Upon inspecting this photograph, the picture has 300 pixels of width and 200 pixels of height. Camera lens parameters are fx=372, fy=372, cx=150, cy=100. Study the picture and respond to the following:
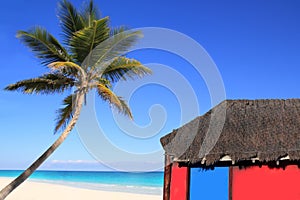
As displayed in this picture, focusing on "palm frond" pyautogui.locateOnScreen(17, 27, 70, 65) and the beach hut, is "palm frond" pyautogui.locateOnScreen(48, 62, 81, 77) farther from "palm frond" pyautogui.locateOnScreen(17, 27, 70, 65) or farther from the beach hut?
the beach hut

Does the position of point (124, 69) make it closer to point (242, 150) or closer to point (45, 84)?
point (45, 84)

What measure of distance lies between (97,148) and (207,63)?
3.64 m

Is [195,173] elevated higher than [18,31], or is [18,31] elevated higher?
[18,31]

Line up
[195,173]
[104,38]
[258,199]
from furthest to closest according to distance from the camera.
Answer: [104,38]
[195,173]
[258,199]

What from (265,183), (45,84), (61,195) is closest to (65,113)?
(45,84)

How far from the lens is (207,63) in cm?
970

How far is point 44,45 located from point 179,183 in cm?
470

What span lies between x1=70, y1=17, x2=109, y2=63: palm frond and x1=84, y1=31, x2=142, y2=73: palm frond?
0.46ft

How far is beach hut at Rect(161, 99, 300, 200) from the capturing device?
7559 mm

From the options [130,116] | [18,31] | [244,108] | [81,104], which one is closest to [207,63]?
[244,108]

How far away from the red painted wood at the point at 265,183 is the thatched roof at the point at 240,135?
25cm

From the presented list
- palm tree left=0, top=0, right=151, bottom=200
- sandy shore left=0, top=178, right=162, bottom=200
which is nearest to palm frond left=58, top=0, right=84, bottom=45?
palm tree left=0, top=0, right=151, bottom=200

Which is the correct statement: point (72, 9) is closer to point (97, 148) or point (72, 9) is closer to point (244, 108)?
point (97, 148)

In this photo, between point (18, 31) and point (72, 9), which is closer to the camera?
point (18, 31)
